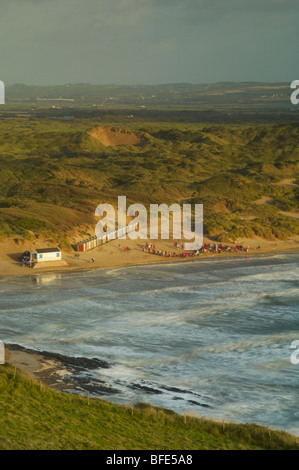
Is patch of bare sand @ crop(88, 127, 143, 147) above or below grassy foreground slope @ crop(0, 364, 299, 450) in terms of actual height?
above

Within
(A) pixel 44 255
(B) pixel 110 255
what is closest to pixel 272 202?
(B) pixel 110 255

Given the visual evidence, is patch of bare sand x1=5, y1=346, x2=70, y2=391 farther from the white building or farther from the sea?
the white building

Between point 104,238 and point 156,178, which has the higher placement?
point 156,178

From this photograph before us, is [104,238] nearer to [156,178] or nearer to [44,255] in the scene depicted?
[44,255]

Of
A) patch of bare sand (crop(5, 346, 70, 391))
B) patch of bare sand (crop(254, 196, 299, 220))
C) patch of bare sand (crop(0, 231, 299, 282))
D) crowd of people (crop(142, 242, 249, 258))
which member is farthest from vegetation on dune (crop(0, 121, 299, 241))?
patch of bare sand (crop(5, 346, 70, 391))

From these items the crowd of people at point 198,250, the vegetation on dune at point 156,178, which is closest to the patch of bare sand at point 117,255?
the crowd of people at point 198,250

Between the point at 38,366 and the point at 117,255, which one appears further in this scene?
the point at 117,255

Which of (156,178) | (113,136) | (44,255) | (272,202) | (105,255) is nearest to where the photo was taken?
(44,255)
